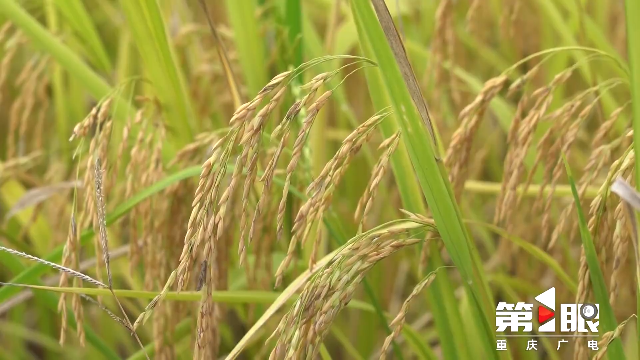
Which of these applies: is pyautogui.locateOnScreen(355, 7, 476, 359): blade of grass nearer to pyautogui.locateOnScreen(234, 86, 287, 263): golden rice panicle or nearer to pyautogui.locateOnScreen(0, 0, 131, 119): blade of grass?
pyautogui.locateOnScreen(234, 86, 287, 263): golden rice panicle

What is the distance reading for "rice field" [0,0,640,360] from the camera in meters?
0.67

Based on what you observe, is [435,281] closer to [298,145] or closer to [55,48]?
[298,145]

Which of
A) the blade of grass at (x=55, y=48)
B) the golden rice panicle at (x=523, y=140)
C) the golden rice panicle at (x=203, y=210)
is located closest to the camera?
the golden rice panicle at (x=203, y=210)

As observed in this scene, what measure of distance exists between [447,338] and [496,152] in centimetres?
101

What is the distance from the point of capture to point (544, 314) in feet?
3.56

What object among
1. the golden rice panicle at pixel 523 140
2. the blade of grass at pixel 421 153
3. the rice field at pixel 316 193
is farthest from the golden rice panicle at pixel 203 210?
the golden rice panicle at pixel 523 140

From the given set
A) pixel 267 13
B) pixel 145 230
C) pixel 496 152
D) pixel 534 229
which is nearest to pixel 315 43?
pixel 267 13

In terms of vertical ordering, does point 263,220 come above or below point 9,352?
above

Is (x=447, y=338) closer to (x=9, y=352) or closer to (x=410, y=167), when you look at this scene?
(x=410, y=167)

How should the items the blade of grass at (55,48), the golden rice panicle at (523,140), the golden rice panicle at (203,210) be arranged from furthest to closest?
the blade of grass at (55,48)
the golden rice panicle at (523,140)
the golden rice panicle at (203,210)

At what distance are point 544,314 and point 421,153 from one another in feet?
1.71

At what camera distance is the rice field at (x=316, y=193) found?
665 millimetres

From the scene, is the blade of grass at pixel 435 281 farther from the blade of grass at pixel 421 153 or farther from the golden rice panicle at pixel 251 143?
the golden rice panicle at pixel 251 143

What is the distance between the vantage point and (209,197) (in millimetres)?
607
